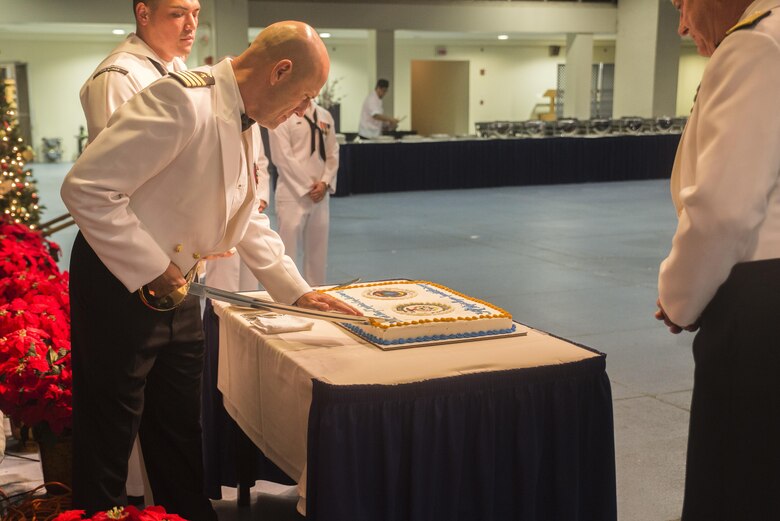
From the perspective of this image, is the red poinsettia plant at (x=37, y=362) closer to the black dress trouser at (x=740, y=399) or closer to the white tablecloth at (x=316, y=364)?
the white tablecloth at (x=316, y=364)

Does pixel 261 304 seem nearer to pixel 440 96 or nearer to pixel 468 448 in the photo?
pixel 468 448

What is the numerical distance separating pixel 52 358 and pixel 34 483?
0.63 m

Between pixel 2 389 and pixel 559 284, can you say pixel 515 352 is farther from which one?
pixel 559 284

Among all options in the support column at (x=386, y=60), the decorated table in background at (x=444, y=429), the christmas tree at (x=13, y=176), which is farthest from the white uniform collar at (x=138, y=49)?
the support column at (x=386, y=60)

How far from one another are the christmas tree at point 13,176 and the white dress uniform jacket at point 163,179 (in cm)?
339

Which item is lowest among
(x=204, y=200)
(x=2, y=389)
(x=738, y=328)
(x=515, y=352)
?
(x=2, y=389)

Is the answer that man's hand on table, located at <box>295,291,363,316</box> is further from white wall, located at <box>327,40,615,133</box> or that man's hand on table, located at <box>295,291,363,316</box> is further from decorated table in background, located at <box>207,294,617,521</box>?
white wall, located at <box>327,40,615,133</box>

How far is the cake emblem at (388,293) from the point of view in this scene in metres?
2.58

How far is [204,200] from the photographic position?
77.8 inches

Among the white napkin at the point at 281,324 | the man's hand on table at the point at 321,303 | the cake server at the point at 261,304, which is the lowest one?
the white napkin at the point at 281,324

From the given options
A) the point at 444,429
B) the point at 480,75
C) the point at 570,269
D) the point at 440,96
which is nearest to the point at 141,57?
the point at 444,429

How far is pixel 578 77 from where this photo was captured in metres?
19.9

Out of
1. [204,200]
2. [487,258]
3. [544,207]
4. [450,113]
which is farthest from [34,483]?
[450,113]

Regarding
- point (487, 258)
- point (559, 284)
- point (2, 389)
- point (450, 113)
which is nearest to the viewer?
point (2, 389)
